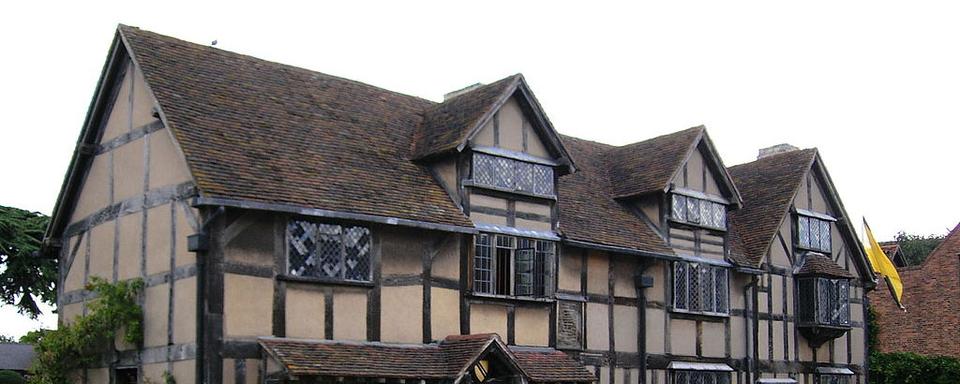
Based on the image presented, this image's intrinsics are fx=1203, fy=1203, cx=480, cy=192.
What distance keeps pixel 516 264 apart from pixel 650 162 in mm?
6671

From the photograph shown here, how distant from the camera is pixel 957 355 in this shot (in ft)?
137

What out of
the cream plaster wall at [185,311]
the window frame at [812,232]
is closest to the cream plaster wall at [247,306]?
the cream plaster wall at [185,311]

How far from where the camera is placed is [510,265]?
24938 millimetres

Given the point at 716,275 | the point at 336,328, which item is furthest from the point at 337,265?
the point at 716,275

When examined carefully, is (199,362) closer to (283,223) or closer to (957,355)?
(283,223)

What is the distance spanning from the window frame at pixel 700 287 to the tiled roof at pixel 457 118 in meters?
6.67

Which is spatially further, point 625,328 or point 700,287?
point 700,287

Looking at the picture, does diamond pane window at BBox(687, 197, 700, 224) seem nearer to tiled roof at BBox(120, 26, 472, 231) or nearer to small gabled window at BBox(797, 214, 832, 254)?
small gabled window at BBox(797, 214, 832, 254)

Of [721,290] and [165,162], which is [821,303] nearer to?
[721,290]

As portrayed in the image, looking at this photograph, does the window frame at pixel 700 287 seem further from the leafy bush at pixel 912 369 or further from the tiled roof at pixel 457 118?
the leafy bush at pixel 912 369

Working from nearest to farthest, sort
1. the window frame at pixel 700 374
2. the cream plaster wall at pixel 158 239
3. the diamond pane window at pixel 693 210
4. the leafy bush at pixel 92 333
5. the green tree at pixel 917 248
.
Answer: the cream plaster wall at pixel 158 239 → the leafy bush at pixel 92 333 → the window frame at pixel 700 374 → the diamond pane window at pixel 693 210 → the green tree at pixel 917 248

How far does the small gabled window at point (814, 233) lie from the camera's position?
3347cm

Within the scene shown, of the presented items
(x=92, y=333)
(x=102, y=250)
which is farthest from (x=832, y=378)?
(x=92, y=333)

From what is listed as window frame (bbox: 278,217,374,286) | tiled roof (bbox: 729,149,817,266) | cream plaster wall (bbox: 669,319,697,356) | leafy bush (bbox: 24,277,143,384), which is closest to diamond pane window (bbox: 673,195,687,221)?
cream plaster wall (bbox: 669,319,697,356)
